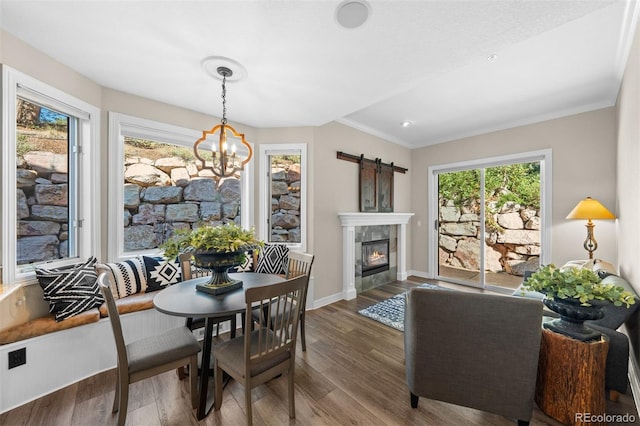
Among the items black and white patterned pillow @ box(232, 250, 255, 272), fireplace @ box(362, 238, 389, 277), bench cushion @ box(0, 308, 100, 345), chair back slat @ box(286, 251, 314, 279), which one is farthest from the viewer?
fireplace @ box(362, 238, 389, 277)

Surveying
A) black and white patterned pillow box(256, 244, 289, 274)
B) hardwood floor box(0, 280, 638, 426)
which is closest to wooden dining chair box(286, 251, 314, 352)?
hardwood floor box(0, 280, 638, 426)

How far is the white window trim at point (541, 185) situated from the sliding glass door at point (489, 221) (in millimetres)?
16

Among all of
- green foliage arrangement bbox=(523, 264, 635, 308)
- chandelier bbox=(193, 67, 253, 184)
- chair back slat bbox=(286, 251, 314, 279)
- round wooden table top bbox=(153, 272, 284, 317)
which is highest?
chandelier bbox=(193, 67, 253, 184)

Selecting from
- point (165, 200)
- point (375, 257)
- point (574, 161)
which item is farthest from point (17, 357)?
point (574, 161)

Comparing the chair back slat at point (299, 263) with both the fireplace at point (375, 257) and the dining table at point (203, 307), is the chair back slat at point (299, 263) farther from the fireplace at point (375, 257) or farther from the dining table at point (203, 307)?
the fireplace at point (375, 257)

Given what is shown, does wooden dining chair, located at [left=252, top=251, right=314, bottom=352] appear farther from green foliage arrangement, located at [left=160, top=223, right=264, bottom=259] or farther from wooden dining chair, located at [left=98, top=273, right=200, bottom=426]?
wooden dining chair, located at [left=98, top=273, right=200, bottom=426]

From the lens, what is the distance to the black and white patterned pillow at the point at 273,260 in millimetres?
3262

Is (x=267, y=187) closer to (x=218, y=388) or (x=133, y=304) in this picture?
(x=133, y=304)

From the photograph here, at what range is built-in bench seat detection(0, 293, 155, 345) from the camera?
5.81 ft

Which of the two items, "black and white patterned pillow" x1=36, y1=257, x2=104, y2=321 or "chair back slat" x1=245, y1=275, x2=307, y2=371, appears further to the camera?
"black and white patterned pillow" x1=36, y1=257, x2=104, y2=321

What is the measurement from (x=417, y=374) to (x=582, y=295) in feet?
3.40

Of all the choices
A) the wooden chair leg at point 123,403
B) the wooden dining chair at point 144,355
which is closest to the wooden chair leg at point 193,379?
the wooden dining chair at point 144,355

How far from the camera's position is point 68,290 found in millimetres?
2062

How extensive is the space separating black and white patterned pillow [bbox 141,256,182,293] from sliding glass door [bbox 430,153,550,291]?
175 inches
